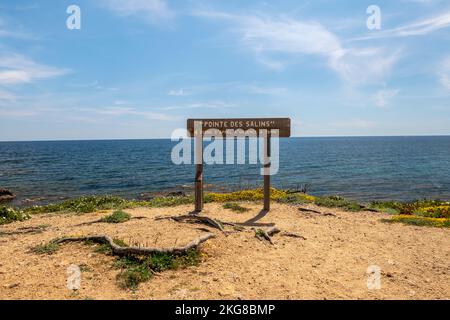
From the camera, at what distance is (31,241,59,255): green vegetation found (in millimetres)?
9698

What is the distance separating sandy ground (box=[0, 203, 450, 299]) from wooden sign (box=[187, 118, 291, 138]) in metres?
4.62

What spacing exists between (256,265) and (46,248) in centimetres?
622

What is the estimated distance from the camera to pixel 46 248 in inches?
388

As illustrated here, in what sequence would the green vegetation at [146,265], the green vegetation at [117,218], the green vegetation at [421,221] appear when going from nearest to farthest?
the green vegetation at [146,265] → the green vegetation at [117,218] → the green vegetation at [421,221]

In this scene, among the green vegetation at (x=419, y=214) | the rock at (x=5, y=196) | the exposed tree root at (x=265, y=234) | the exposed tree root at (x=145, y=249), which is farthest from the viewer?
the rock at (x=5, y=196)

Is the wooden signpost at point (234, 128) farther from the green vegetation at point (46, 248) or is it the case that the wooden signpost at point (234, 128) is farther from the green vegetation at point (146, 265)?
the green vegetation at point (46, 248)

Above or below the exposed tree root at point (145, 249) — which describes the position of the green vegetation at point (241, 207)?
below

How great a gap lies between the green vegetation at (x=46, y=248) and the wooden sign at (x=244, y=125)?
814 cm

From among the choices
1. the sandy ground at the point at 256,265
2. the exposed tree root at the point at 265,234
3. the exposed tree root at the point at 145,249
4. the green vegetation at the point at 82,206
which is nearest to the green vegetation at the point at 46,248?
the sandy ground at the point at 256,265

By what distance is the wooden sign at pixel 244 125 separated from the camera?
1538cm

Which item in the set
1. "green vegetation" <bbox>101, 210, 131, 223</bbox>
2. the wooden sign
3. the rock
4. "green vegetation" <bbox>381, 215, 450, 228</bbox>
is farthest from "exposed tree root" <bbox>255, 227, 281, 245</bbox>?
the rock

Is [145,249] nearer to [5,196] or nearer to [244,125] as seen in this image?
[244,125]

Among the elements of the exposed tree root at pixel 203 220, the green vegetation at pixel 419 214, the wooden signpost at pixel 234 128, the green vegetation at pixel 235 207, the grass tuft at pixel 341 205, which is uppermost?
the wooden signpost at pixel 234 128
